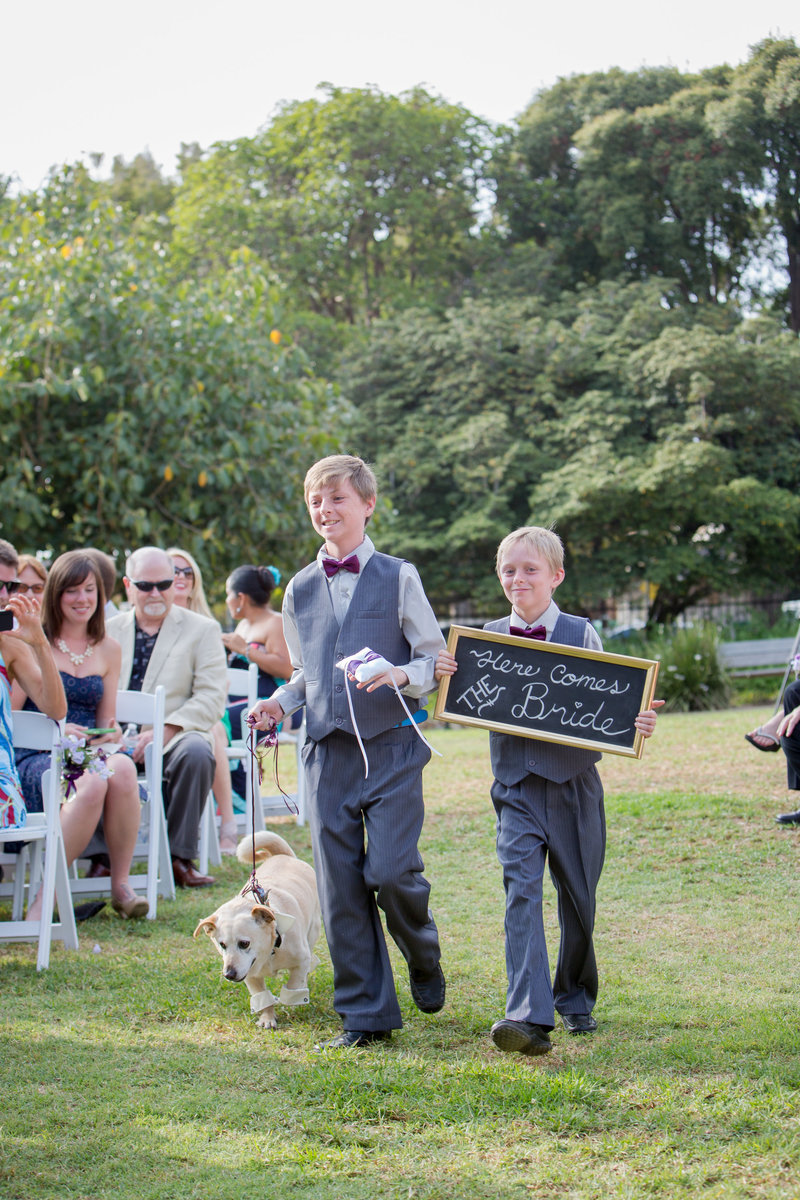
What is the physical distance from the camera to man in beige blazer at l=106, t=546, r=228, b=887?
21.0 ft

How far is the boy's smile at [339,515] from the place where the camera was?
374 cm

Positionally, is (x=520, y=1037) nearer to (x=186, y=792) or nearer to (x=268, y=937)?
(x=268, y=937)

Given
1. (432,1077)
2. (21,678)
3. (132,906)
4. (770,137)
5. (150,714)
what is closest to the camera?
(432,1077)

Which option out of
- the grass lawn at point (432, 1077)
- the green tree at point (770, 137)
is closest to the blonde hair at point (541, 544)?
the grass lawn at point (432, 1077)

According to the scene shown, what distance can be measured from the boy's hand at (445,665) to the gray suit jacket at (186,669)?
10.1ft

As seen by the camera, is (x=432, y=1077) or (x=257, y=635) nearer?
(x=432, y=1077)

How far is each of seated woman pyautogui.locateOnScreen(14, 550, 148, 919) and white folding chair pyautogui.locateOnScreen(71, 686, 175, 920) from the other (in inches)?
3.8

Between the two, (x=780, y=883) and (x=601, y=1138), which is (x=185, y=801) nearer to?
(x=780, y=883)

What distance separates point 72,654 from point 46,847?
1.29 m

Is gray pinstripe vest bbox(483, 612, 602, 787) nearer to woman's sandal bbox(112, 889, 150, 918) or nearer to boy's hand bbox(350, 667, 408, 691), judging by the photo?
boy's hand bbox(350, 667, 408, 691)

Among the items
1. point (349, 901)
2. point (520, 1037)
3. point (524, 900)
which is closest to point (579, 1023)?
point (520, 1037)

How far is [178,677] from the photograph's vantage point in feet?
21.5

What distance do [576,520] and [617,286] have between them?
5076 mm

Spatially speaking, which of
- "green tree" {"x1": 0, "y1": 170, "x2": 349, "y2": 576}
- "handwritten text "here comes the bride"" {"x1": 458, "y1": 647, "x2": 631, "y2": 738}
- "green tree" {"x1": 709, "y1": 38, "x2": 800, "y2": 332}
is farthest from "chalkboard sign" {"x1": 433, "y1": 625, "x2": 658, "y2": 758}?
"green tree" {"x1": 709, "y1": 38, "x2": 800, "y2": 332}
